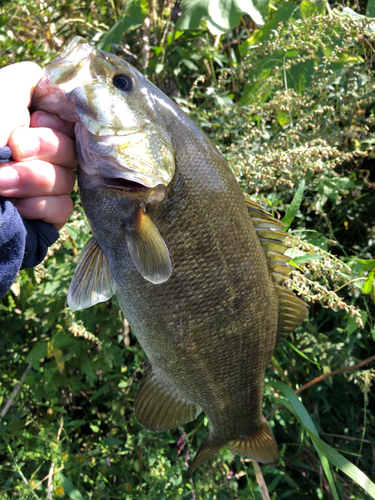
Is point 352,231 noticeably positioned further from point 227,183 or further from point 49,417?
point 49,417

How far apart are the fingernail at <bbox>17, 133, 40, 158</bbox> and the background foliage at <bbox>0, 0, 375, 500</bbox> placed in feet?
2.27

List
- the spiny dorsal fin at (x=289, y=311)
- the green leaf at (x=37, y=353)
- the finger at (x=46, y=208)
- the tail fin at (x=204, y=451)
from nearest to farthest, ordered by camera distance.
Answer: the finger at (x=46, y=208) → the spiny dorsal fin at (x=289, y=311) → the tail fin at (x=204, y=451) → the green leaf at (x=37, y=353)

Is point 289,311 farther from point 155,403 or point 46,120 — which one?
point 46,120

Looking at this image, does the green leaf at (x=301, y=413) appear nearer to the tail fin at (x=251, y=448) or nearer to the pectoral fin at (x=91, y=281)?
the tail fin at (x=251, y=448)

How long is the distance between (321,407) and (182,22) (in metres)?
2.43

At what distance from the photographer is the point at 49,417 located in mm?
2533

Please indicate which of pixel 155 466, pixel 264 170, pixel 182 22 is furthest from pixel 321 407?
pixel 182 22

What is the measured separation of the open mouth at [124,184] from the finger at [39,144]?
14 centimetres

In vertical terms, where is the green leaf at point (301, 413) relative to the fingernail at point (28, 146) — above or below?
below

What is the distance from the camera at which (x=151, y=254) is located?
1.09m

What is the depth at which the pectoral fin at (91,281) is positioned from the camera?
121 centimetres

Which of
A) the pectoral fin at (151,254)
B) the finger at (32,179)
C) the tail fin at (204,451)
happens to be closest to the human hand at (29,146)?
the finger at (32,179)

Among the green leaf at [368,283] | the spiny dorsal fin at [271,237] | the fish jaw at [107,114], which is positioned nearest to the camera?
the fish jaw at [107,114]

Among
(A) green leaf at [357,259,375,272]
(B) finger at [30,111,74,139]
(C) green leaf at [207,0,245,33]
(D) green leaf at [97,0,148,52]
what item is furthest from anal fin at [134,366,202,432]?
(D) green leaf at [97,0,148,52]
